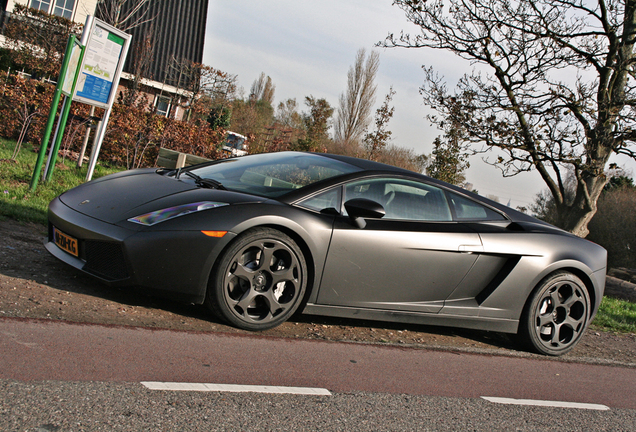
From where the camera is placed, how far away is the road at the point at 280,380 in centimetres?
273

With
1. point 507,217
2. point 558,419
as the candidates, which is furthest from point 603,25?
point 558,419

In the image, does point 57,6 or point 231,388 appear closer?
point 231,388

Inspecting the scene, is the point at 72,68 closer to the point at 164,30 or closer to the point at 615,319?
the point at 615,319

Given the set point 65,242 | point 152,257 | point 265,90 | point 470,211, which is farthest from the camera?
point 265,90

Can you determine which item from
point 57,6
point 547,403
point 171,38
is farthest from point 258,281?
point 171,38

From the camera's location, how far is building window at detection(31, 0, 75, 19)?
2484 centimetres

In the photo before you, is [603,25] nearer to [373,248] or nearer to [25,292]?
[373,248]

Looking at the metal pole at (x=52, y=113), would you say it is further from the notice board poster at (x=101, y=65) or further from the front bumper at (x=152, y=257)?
the front bumper at (x=152, y=257)

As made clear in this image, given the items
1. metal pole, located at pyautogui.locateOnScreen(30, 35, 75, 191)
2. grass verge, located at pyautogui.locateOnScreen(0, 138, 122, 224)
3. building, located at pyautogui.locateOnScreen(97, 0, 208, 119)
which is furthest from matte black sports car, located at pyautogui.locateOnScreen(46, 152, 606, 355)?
building, located at pyautogui.locateOnScreen(97, 0, 208, 119)

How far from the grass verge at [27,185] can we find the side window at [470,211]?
4.31 meters

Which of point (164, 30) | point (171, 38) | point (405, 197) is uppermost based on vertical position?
point (164, 30)

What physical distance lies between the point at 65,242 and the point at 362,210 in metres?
2.17

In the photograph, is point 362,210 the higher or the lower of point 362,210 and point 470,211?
the lower

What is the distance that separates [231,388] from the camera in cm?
311
